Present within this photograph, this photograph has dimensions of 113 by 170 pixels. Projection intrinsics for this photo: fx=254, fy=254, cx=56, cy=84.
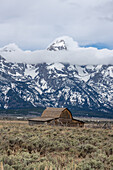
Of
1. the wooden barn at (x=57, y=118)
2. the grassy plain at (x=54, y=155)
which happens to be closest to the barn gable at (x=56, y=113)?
the wooden barn at (x=57, y=118)

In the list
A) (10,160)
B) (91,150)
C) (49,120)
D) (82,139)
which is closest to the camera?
(10,160)

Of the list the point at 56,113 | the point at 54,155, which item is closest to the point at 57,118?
the point at 56,113

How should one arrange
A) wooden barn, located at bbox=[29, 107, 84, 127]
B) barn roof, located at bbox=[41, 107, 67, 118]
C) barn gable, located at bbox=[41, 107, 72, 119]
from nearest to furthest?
1. wooden barn, located at bbox=[29, 107, 84, 127]
2. barn roof, located at bbox=[41, 107, 67, 118]
3. barn gable, located at bbox=[41, 107, 72, 119]

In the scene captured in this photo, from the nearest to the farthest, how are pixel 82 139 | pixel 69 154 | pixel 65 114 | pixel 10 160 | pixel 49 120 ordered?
1. pixel 10 160
2. pixel 69 154
3. pixel 82 139
4. pixel 49 120
5. pixel 65 114

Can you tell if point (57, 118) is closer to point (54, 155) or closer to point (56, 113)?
point (56, 113)

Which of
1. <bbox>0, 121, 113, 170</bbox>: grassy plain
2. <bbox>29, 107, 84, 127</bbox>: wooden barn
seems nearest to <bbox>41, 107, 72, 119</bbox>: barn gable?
<bbox>29, 107, 84, 127</bbox>: wooden barn

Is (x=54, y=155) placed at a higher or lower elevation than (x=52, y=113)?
lower

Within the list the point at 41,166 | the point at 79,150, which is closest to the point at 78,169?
the point at 41,166

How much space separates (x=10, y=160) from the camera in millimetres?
11266

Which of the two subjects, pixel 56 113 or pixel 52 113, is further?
pixel 52 113

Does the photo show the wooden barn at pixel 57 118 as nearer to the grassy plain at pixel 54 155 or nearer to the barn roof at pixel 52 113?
the barn roof at pixel 52 113

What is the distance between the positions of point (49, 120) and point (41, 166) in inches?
1801

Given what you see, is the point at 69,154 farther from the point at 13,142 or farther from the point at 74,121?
the point at 74,121

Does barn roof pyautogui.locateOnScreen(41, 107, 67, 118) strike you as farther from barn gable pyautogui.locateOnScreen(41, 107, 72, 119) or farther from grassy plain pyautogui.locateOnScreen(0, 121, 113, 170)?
grassy plain pyautogui.locateOnScreen(0, 121, 113, 170)
